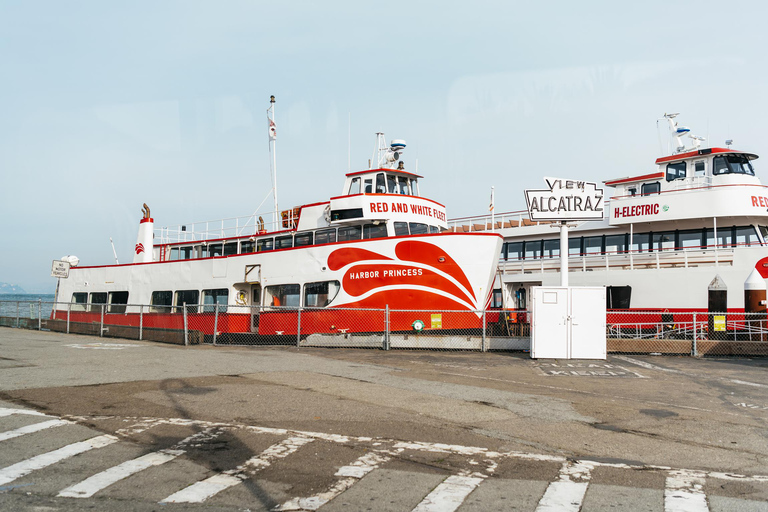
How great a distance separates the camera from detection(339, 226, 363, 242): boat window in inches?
880

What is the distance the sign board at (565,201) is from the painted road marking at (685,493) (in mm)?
13374

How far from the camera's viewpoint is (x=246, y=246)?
26.1 metres

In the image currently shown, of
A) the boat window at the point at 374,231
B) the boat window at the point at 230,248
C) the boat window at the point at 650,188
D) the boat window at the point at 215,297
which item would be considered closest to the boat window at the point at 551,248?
the boat window at the point at 650,188

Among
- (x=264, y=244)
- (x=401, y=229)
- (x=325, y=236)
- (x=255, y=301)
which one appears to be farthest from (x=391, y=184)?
(x=255, y=301)

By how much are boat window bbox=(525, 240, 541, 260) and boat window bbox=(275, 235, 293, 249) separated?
12187mm

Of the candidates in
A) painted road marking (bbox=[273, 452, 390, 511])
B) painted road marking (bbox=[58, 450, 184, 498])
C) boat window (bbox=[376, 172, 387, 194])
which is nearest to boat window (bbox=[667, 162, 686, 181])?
boat window (bbox=[376, 172, 387, 194])

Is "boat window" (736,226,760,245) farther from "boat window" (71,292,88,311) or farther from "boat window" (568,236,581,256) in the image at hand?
"boat window" (71,292,88,311)

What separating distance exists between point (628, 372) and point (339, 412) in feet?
28.5

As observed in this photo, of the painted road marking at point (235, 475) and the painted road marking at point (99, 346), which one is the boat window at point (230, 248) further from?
the painted road marking at point (235, 475)

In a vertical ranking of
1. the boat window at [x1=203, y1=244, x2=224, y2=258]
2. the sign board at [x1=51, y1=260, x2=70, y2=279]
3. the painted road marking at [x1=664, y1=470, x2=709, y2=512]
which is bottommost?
the painted road marking at [x1=664, y1=470, x2=709, y2=512]

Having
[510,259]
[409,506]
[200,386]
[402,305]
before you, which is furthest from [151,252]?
[409,506]

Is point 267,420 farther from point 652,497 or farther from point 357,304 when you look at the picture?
point 357,304

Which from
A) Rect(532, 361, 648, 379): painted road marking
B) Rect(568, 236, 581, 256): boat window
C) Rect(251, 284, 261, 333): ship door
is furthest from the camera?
Rect(568, 236, 581, 256): boat window

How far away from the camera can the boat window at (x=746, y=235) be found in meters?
23.7
